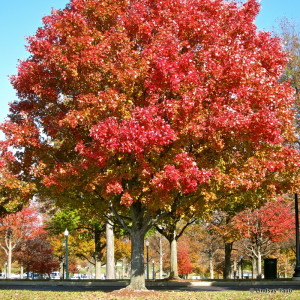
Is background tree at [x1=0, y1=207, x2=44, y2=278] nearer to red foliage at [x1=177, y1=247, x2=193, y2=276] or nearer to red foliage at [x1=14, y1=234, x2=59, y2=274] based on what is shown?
red foliage at [x1=14, y1=234, x2=59, y2=274]

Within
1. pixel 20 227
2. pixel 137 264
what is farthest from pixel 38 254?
pixel 137 264

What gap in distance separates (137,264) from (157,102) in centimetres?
687

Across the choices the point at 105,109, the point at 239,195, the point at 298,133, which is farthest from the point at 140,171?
the point at 298,133

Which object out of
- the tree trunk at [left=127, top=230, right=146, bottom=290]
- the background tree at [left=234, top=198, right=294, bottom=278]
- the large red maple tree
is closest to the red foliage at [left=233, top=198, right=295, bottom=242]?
the background tree at [left=234, top=198, right=294, bottom=278]

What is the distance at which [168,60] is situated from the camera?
1342cm

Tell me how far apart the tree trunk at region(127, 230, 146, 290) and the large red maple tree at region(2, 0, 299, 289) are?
2.3 inches

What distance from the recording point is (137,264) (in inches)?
655

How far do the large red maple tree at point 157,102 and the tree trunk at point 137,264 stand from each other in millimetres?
58

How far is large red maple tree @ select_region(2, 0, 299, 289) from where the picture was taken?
519 inches

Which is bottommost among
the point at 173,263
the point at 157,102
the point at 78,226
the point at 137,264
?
the point at 173,263

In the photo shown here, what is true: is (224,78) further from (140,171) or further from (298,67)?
(298,67)

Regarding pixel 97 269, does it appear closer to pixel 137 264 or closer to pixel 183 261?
pixel 137 264

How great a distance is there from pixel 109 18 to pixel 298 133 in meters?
13.3

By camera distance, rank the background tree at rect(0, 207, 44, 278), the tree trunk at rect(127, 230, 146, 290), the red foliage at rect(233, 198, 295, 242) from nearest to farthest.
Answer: the tree trunk at rect(127, 230, 146, 290) < the red foliage at rect(233, 198, 295, 242) < the background tree at rect(0, 207, 44, 278)
